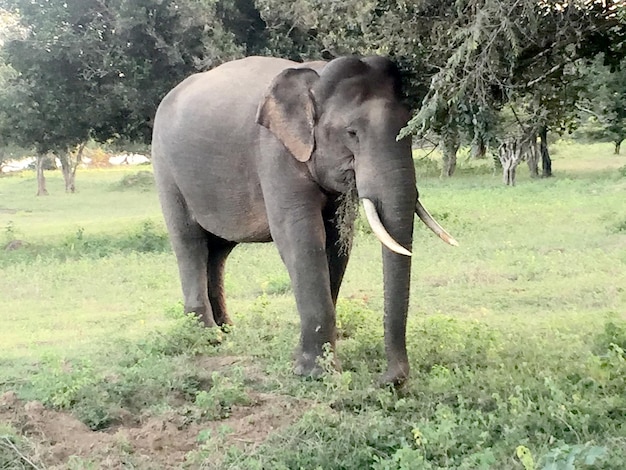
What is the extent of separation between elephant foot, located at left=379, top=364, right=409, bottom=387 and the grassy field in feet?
0.23

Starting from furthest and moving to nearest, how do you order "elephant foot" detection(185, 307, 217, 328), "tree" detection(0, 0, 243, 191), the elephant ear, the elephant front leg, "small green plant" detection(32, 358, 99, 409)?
1. "tree" detection(0, 0, 243, 191)
2. "elephant foot" detection(185, 307, 217, 328)
3. the elephant front leg
4. the elephant ear
5. "small green plant" detection(32, 358, 99, 409)

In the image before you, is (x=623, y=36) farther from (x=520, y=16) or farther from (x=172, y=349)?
(x=172, y=349)

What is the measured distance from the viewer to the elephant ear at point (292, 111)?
235 inches

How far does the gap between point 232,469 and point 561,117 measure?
315 cm

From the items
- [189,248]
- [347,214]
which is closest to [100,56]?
[189,248]

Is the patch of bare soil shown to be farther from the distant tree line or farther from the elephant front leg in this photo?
the distant tree line

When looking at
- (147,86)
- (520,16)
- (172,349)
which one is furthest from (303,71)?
(147,86)

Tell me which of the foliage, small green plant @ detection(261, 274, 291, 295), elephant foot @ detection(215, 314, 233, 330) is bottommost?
small green plant @ detection(261, 274, 291, 295)

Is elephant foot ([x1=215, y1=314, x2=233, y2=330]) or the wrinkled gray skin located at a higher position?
the wrinkled gray skin

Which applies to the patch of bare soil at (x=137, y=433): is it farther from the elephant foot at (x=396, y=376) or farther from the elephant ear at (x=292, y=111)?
the elephant ear at (x=292, y=111)

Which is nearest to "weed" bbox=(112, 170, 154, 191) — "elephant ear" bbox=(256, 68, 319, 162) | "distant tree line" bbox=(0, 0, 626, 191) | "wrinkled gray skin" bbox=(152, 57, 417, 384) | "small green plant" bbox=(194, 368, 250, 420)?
"distant tree line" bbox=(0, 0, 626, 191)

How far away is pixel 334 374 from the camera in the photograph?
5637 millimetres

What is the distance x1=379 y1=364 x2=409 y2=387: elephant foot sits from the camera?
18.1 ft

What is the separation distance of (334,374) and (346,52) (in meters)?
5.99
